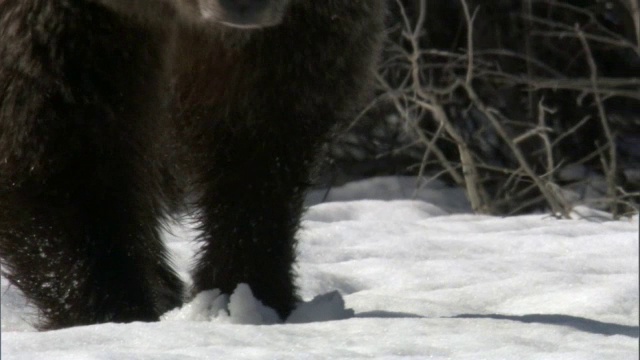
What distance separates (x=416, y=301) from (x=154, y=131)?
967 millimetres

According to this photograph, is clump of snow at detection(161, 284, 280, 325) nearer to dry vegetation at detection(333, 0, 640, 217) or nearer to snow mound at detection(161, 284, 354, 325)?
snow mound at detection(161, 284, 354, 325)

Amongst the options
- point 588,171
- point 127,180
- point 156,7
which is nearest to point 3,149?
point 127,180

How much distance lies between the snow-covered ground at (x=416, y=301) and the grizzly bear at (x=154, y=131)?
0.20 meters

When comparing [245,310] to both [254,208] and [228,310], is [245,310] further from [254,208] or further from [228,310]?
[254,208]

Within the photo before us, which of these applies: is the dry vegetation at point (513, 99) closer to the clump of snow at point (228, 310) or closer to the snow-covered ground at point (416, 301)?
the snow-covered ground at point (416, 301)

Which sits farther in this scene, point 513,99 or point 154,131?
point 513,99

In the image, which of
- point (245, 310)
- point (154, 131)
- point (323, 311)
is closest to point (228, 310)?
point (245, 310)

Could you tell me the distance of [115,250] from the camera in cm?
345

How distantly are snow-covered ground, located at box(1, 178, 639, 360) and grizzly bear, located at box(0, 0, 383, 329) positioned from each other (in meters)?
0.20

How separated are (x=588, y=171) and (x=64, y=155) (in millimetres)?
5390

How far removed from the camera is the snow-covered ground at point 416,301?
8.93 ft

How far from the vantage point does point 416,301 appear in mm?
4004

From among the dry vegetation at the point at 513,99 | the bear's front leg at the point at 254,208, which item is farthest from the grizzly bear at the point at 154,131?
the dry vegetation at the point at 513,99

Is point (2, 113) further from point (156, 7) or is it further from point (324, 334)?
point (324, 334)
